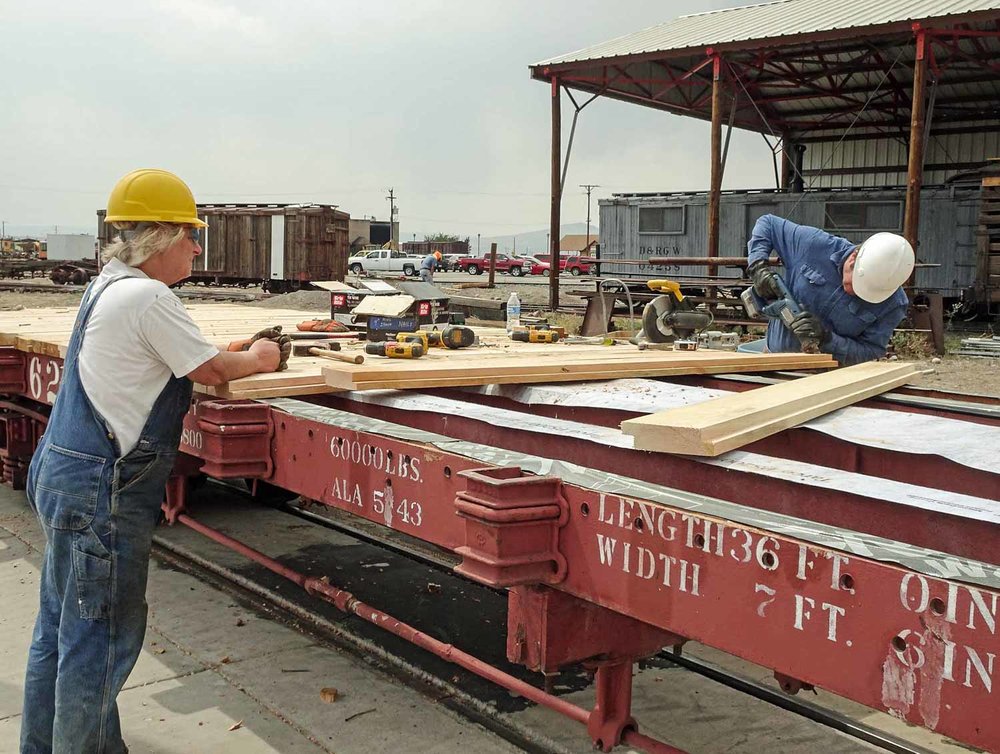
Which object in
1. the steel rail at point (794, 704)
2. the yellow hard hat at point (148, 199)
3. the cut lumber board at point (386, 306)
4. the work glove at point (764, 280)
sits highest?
the yellow hard hat at point (148, 199)

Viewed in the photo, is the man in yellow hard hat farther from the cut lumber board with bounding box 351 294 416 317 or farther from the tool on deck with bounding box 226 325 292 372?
the cut lumber board with bounding box 351 294 416 317

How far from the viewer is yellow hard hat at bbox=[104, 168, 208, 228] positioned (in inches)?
117

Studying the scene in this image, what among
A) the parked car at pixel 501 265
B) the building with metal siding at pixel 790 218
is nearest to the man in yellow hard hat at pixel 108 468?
the building with metal siding at pixel 790 218

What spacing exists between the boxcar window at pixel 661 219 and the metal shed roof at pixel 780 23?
465 cm

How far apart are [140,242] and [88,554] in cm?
94

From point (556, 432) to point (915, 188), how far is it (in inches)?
634

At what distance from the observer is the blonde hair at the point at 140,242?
9.84 feet

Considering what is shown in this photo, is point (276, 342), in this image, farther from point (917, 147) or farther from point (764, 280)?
point (917, 147)

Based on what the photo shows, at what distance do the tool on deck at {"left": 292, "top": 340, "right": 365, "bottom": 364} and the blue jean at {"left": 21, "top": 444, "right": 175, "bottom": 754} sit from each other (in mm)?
1315

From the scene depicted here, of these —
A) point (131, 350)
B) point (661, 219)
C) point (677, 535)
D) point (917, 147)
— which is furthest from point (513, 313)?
point (661, 219)

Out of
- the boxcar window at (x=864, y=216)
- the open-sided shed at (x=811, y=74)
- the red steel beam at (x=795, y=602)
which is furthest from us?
the boxcar window at (x=864, y=216)

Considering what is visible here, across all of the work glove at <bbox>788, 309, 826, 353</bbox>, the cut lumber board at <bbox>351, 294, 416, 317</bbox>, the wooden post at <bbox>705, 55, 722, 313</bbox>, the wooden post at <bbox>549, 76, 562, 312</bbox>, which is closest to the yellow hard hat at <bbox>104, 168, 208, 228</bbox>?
the cut lumber board at <bbox>351, 294, 416, 317</bbox>

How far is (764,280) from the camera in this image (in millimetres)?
6254

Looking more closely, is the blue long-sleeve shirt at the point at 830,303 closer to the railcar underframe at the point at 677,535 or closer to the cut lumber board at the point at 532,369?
the cut lumber board at the point at 532,369
